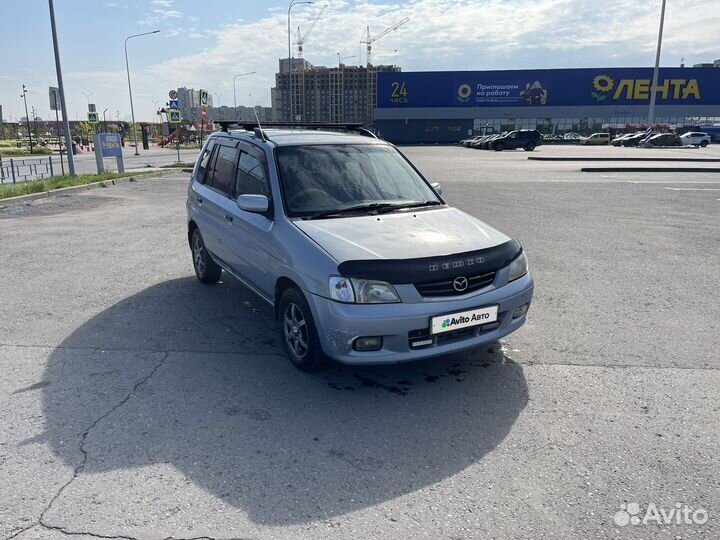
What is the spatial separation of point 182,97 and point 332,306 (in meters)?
163

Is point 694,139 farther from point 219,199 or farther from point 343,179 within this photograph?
point 219,199

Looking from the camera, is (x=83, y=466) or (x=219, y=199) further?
(x=219, y=199)

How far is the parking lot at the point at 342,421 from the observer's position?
2.61 meters

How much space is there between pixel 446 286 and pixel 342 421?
116 cm

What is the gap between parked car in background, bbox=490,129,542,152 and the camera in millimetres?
49656

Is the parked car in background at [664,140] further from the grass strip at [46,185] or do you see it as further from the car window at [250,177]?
the car window at [250,177]

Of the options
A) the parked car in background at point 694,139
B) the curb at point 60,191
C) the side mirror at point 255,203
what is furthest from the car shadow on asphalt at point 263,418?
the parked car in background at point 694,139

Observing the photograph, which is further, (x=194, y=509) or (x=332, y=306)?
(x=332, y=306)

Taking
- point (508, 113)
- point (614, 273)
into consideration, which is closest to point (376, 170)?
point (614, 273)

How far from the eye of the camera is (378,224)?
4.20 m

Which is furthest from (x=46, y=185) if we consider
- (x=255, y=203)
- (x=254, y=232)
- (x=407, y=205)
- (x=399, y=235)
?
(x=399, y=235)

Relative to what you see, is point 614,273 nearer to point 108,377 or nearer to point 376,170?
point 376,170

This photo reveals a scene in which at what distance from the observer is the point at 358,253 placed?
3674mm

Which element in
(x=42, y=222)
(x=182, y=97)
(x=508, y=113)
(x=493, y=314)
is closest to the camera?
(x=493, y=314)
